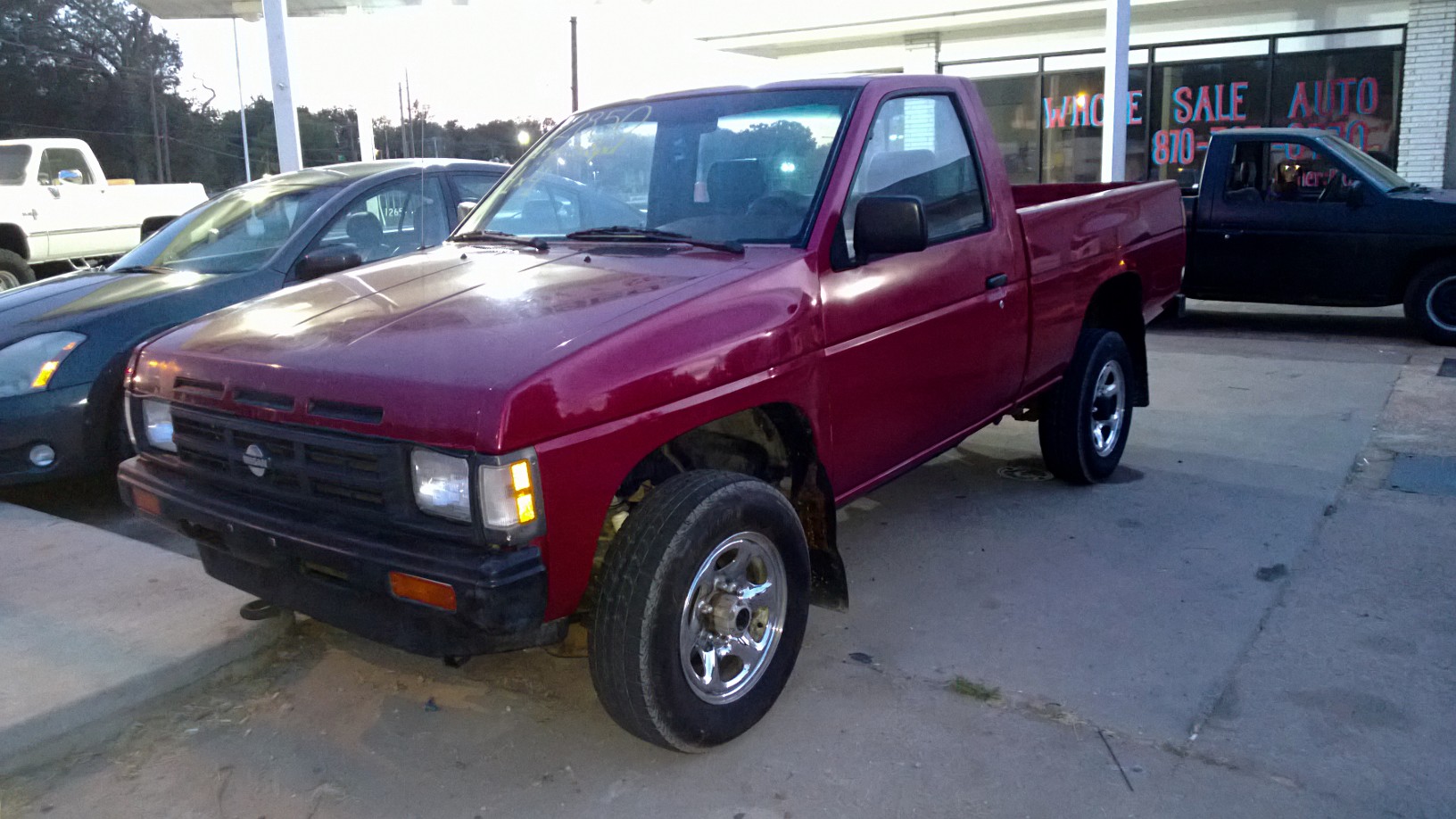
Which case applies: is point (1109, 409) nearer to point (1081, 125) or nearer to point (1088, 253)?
point (1088, 253)

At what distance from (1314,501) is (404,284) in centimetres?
430

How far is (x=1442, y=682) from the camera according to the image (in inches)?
141

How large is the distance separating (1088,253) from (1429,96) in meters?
13.1

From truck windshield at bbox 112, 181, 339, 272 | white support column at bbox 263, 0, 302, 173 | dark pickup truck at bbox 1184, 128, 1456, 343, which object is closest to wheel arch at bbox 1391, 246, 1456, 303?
dark pickup truck at bbox 1184, 128, 1456, 343

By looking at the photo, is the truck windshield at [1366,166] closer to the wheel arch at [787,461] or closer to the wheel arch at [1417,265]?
the wheel arch at [1417,265]

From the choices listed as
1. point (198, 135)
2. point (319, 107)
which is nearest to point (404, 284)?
point (319, 107)

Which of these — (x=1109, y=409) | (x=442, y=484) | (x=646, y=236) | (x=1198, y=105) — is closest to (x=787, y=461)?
(x=646, y=236)

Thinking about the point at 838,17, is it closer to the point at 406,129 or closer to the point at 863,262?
the point at 406,129

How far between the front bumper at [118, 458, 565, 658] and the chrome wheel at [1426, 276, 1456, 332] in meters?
9.01

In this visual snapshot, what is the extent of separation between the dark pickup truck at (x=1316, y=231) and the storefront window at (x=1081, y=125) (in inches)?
328

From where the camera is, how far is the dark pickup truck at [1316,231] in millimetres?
9328

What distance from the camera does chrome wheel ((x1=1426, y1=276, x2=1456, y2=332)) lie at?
9273mm

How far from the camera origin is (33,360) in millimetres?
5277

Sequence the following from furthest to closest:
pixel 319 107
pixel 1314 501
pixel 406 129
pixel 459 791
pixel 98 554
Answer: pixel 406 129 → pixel 319 107 → pixel 1314 501 → pixel 98 554 → pixel 459 791
